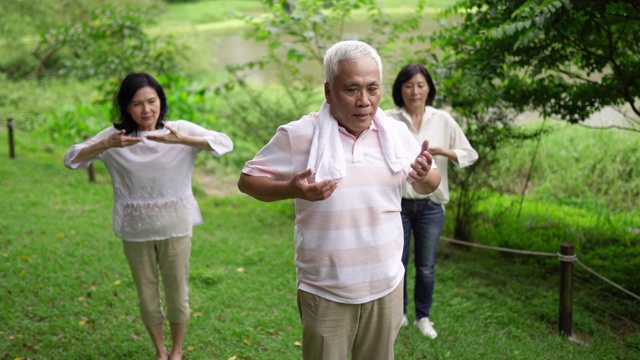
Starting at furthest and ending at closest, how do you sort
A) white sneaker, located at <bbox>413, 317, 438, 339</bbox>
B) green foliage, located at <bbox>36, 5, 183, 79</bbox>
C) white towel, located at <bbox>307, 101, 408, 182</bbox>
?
green foliage, located at <bbox>36, 5, 183, 79</bbox> → white sneaker, located at <bbox>413, 317, 438, 339</bbox> → white towel, located at <bbox>307, 101, 408, 182</bbox>

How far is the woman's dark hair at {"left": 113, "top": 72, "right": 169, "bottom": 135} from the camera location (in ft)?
10.8

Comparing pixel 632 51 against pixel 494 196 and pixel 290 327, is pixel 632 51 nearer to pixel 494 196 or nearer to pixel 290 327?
pixel 494 196

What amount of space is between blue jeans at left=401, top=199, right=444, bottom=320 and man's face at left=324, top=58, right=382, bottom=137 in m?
1.70

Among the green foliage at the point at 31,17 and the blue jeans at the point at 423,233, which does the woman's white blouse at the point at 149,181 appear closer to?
the blue jeans at the point at 423,233

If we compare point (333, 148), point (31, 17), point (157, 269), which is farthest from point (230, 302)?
point (31, 17)

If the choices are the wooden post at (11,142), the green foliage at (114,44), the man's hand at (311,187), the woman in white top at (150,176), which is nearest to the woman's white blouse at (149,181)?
the woman in white top at (150,176)

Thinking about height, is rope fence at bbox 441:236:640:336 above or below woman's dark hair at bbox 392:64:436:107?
below

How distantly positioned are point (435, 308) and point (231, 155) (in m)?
6.72

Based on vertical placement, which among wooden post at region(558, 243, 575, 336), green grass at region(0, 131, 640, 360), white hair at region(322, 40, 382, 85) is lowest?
green grass at region(0, 131, 640, 360)

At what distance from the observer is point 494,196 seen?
241 inches

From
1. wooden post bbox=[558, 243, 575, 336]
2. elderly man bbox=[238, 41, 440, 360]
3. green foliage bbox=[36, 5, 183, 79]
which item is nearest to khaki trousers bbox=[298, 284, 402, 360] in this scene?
elderly man bbox=[238, 41, 440, 360]

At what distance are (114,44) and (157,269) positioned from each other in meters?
6.35

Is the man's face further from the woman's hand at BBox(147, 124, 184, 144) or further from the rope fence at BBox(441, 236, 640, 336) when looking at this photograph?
the rope fence at BBox(441, 236, 640, 336)

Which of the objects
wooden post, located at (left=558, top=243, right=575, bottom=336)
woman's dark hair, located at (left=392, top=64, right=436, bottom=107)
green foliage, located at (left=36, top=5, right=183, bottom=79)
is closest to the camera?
woman's dark hair, located at (left=392, top=64, right=436, bottom=107)
